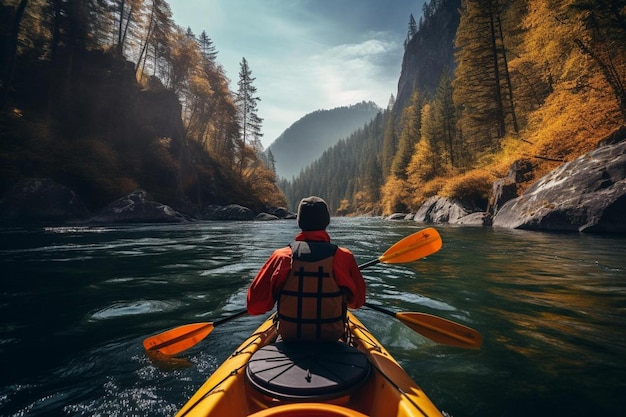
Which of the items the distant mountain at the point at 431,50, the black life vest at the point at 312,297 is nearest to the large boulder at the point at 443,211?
the black life vest at the point at 312,297

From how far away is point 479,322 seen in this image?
174 inches

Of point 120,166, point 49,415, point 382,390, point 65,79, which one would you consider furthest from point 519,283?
point 65,79

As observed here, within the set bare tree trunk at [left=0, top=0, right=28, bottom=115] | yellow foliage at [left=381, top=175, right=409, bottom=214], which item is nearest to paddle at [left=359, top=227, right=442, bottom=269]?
bare tree trunk at [left=0, top=0, right=28, bottom=115]

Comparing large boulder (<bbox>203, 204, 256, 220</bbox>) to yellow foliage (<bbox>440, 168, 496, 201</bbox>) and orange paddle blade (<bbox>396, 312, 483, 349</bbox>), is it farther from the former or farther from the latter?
orange paddle blade (<bbox>396, 312, 483, 349</bbox>)

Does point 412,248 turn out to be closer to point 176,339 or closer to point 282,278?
point 282,278

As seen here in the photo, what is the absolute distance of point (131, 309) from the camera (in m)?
5.02

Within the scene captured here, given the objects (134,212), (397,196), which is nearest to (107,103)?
(134,212)

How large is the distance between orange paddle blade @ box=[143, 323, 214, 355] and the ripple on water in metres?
1.77

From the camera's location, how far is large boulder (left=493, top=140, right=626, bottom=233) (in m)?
10.9

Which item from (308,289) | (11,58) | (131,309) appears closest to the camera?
(308,289)

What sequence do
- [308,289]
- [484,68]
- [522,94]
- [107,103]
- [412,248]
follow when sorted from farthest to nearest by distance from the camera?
[107,103]
[522,94]
[484,68]
[412,248]
[308,289]

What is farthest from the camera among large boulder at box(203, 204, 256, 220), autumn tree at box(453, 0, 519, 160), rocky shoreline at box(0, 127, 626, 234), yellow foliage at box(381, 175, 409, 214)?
yellow foliage at box(381, 175, 409, 214)

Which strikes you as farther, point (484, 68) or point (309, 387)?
point (484, 68)

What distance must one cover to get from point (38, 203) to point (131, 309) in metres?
17.2
